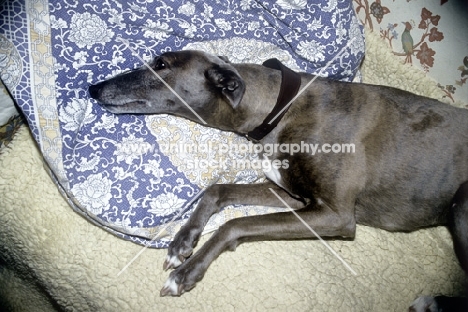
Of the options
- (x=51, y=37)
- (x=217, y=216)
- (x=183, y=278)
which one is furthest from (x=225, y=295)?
(x=51, y=37)

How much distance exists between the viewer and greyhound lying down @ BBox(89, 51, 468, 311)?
2.13 metres

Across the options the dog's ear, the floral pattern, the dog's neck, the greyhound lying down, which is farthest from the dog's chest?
the floral pattern

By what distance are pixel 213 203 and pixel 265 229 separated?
0.33m

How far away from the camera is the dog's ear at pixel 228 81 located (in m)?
2.04

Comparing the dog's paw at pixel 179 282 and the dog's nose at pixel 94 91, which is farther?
the dog's nose at pixel 94 91

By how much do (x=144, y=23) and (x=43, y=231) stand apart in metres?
1.27

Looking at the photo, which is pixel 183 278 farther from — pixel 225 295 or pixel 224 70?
pixel 224 70

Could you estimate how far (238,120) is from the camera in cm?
224

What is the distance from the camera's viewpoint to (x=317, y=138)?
2.16 m

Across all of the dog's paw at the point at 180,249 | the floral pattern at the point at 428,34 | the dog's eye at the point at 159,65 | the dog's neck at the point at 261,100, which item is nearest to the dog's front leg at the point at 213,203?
the dog's paw at the point at 180,249

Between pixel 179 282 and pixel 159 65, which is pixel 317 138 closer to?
pixel 159 65

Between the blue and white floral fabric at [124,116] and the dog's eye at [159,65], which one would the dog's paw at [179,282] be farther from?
the dog's eye at [159,65]

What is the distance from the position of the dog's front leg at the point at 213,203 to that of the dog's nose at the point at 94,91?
78 centimetres

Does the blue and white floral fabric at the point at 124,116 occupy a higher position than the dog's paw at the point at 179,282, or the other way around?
the blue and white floral fabric at the point at 124,116
